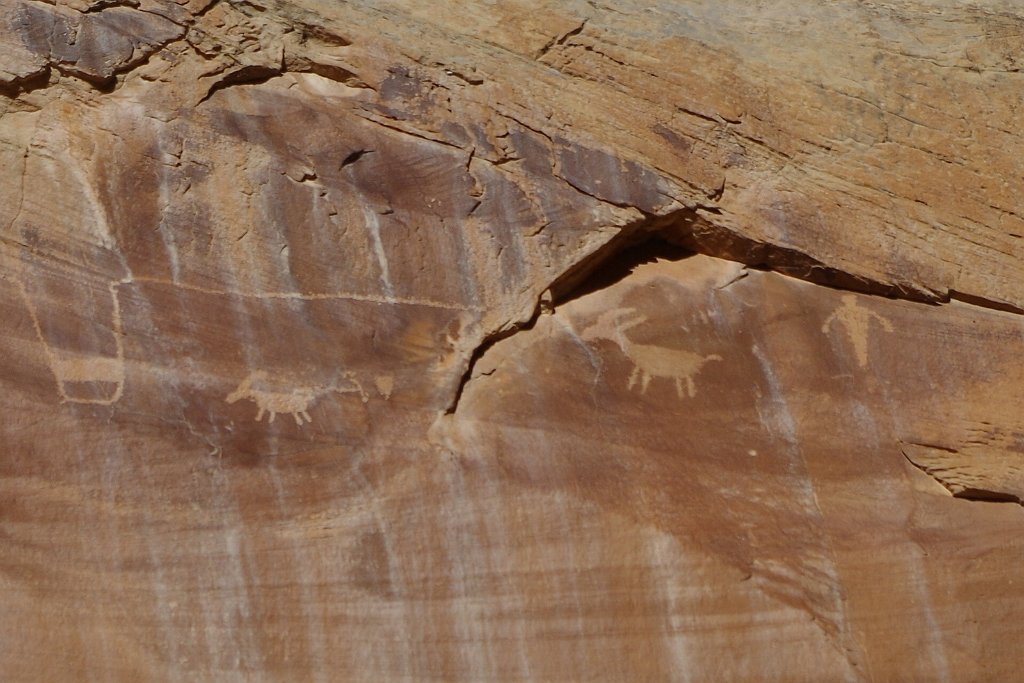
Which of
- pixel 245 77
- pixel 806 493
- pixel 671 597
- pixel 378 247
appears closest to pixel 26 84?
pixel 245 77

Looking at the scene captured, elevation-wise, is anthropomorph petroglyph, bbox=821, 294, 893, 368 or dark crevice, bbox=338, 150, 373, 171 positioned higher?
dark crevice, bbox=338, 150, 373, 171

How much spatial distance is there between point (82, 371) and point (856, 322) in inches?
123

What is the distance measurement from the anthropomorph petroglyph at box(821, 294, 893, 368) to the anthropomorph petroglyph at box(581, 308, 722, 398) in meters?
0.55

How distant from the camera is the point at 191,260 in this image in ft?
12.6

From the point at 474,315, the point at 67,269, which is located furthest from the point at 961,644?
the point at 67,269

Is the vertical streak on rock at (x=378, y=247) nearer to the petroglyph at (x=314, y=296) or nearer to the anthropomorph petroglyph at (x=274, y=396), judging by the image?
the petroglyph at (x=314, y=296)

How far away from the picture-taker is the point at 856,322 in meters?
4.20

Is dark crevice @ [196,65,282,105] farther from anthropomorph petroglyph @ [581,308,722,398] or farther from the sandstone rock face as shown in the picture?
anthropomorph petroglyph @ [581,308,722,398]

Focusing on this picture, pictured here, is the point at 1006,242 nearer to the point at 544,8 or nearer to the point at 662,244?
the point at 662,244

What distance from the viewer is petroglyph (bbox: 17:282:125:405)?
12.3 feet

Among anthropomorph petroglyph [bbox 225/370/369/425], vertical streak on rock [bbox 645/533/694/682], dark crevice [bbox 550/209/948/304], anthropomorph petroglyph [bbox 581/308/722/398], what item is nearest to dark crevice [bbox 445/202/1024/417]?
dark crevice [bbox 550/209/948/304]

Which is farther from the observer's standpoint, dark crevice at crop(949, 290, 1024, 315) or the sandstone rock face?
dark crevice at crop(949, 290, 1024, 315)

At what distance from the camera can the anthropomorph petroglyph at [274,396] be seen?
12.5 ft

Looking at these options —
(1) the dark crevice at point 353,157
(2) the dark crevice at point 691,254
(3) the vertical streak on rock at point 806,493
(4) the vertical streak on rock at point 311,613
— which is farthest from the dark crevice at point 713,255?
(4) the vertical streak on rock at point 311,613
